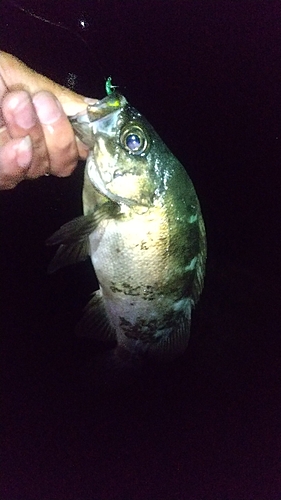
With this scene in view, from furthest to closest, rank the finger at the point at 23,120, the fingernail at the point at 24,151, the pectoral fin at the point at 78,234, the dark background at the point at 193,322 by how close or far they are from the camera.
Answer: the dark background at the point at 193,322, the fingernail at the point at 24,151, the finger at the point at 23,120, the pectoral fin at the point at 78,234

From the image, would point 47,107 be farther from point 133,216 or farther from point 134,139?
point 133,216

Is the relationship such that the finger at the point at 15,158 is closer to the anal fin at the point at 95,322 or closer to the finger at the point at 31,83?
the finger at the point at 31,83

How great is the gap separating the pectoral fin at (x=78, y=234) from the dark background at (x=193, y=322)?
3.31 metres

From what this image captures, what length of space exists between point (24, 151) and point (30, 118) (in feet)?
0.43

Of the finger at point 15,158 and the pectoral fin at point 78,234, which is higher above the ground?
the finger at point 15,158

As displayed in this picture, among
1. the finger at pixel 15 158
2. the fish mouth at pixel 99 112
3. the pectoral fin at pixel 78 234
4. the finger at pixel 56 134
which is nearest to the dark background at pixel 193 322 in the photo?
the finger at pixel 56 134

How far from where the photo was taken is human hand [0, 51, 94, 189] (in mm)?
1237

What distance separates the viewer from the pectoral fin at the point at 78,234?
111 cm

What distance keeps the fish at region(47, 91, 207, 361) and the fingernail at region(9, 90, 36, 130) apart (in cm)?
14

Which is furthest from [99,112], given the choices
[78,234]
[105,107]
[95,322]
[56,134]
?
[95,322]

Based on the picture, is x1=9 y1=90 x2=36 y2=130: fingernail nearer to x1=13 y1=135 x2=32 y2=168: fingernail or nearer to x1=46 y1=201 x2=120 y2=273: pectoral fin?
x1=13 y1=135 x2=32 y2=168: fingernail

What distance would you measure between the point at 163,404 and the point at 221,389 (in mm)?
990

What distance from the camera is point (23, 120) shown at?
1257 mm

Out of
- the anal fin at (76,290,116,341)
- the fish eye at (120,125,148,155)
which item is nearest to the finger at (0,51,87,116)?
the fish eye at (120,125,148,155)
